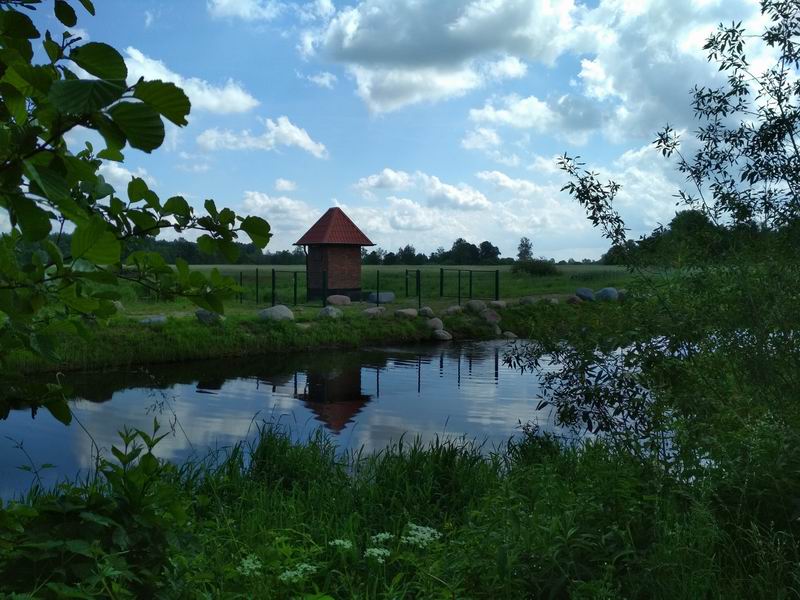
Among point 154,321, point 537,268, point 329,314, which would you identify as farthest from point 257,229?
point 537,268

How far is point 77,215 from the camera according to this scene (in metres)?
1.34

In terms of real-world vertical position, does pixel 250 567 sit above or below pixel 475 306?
below

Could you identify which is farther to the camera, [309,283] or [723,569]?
[309,283]

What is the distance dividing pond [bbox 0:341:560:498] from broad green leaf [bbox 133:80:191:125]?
5.43 metres

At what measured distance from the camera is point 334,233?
26641mm

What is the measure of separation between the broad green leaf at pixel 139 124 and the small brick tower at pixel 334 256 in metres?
24.7

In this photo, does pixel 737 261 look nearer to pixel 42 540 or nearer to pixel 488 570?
pixel 488 570

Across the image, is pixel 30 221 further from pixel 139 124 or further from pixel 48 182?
pixel 139 124

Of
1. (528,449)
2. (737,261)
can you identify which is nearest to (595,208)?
(737,261)

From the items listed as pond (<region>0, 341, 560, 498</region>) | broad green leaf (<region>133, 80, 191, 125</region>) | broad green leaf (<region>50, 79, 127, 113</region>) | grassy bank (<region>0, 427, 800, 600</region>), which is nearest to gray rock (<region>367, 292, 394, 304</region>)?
pond (<region>0, 341, 560, 498</region>)

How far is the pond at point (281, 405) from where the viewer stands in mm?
8062

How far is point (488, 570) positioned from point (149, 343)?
A: 1272 cm

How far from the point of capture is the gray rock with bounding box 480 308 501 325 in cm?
2111

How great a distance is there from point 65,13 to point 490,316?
20.2 meters
